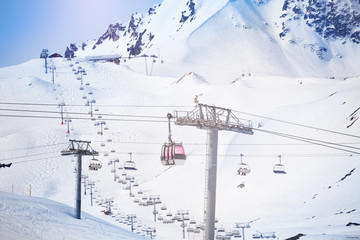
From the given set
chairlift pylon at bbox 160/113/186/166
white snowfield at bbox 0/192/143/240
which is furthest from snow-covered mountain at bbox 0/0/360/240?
chairlift pylon at bbox 160/113/186/166

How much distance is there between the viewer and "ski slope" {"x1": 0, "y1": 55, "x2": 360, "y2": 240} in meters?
56.1

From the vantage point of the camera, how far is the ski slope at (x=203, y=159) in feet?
184

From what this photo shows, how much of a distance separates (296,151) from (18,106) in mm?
75552

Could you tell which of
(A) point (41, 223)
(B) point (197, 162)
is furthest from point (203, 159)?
(A) point (41, 223)

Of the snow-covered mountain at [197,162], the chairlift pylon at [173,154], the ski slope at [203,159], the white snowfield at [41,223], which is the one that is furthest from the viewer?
the ski slope at [203,159]

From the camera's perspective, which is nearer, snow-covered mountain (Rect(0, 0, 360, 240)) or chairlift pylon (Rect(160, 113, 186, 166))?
chairlift pylon (Rect(160, 113, 186, 166))

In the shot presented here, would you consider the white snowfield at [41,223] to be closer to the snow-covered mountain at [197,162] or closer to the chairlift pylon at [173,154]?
the snow-covered mountain at [197,162]

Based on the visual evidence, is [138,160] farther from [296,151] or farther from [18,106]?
[18,106]

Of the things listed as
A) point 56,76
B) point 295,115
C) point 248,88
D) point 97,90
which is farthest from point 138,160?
point 56,76

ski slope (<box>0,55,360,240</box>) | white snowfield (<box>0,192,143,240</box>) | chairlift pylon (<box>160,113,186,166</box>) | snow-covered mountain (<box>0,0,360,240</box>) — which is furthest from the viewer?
ski slope (<box>0,55,360,240</box>)

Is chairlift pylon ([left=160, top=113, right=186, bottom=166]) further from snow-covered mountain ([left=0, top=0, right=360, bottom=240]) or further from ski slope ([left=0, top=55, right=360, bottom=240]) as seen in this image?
ski slope ([left=0, top=55, right=360, bottom=240])

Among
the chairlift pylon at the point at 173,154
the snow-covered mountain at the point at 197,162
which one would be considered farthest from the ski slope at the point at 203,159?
the chairlift pylon at the point at 173,154

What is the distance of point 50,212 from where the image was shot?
35.1 meters

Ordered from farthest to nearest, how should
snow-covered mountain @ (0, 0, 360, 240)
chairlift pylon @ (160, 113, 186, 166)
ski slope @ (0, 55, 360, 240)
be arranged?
ski slope @ (0, 55, 360, 240), snow-covered mountain @ (0, 0, 360, 240), chairlift pylon @ (160, 113, 186, 166)
